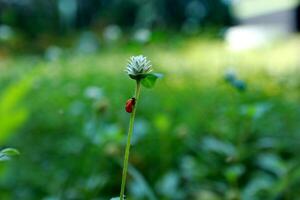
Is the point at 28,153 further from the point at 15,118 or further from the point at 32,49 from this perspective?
the point at 32,49

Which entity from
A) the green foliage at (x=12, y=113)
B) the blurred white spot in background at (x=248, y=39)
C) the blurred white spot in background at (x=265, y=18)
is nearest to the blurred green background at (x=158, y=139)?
the green foliage at (x=12, y=113)

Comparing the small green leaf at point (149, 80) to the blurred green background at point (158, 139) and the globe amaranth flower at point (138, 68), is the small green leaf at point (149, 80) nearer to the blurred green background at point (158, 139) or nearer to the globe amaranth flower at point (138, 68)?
the globe amaranth flower at point (138, 68)

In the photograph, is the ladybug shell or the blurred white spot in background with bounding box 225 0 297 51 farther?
the blurred white spot in background with bounding box 225 0 297 51

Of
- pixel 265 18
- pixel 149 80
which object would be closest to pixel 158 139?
pixel 149 80

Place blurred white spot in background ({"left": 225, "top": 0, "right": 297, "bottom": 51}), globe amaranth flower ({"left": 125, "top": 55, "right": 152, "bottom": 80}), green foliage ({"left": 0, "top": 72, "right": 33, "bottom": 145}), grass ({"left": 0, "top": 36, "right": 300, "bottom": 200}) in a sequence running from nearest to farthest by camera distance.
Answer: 1. globe amaranth flower ({"left": 125, "top": 55, "right": 152, "bottom": 80})
2. grass ({"left": 0, "top": 36, "right": 300, "bottom": 200})
3. green foliage ({"left": 0, "top": 72, "right": 33, "bottom": 145})
4. blurred white spot in background ({"left": 225, "top": 0, "right": 297, "bottom": 51})

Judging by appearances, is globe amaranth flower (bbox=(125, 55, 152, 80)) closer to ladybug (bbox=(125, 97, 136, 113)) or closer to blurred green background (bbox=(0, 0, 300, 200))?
ladybug (bbox=(125, 97, 136, 113))

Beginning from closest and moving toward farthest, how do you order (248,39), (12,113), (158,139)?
(12,113) < (158,139) < (248,39)

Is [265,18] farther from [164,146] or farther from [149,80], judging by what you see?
[149,80]

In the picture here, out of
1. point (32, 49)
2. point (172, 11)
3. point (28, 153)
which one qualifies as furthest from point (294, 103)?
point (172, 11)

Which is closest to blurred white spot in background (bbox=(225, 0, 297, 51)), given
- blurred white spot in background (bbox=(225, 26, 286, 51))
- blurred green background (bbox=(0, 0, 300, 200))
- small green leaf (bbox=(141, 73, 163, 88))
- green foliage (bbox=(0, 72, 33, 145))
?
blurred white spot in background (bbox=(225, 26, 286, 51))
